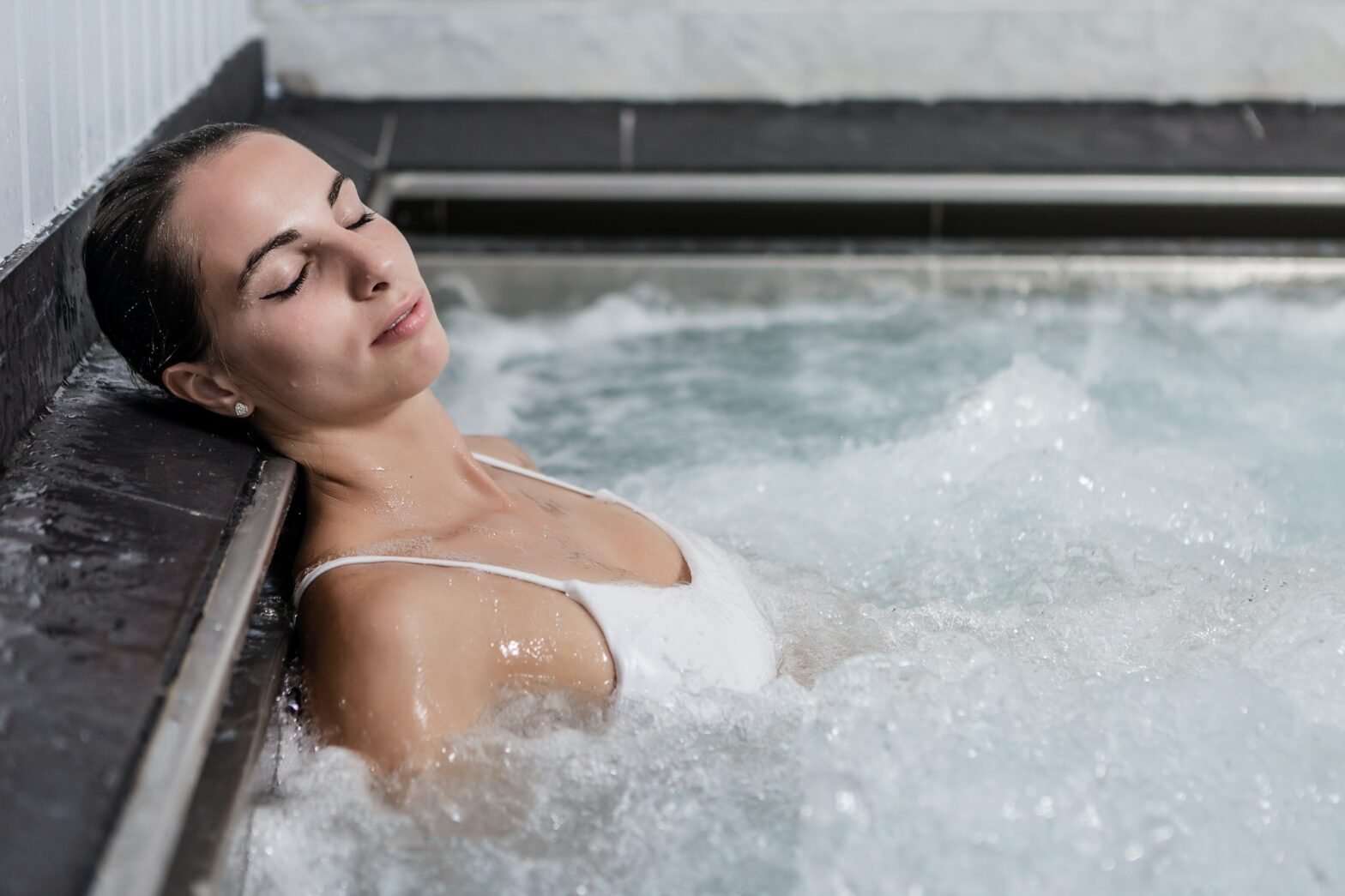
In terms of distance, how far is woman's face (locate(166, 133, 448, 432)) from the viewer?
52.8 inches

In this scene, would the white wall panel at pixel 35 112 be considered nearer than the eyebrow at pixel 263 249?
No

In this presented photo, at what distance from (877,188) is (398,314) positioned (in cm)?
196

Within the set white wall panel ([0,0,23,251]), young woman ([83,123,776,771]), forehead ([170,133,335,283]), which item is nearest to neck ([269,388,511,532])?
young woman ([83,123,776,771])

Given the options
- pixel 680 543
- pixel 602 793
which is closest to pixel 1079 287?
pixel 680 543

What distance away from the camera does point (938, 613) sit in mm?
1718

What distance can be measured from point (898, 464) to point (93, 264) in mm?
1317

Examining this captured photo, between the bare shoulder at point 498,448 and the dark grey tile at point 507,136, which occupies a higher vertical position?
the bare shoulder at point 498,448

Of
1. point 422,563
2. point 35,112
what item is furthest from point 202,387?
point 35,112

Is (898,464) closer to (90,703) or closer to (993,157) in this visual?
(993,157)

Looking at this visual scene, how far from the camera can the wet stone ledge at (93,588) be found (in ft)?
2.89

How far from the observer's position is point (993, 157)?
129 inches

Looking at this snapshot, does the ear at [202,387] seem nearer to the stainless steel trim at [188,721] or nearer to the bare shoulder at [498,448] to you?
the stainless steel trim at [188,721]

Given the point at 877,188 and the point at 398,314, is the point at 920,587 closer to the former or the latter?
the point at 398,314

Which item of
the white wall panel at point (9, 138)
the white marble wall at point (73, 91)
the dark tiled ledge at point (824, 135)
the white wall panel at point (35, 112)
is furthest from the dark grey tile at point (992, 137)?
the white wall panel at point (9, 138)
